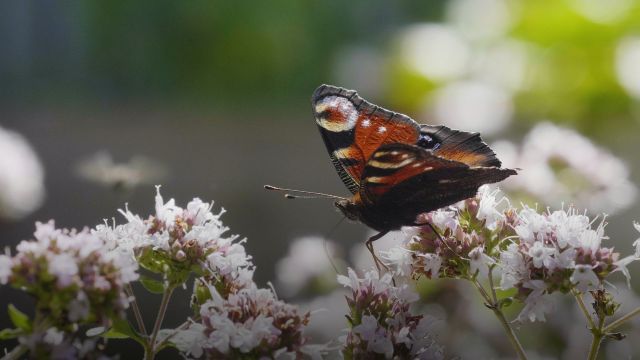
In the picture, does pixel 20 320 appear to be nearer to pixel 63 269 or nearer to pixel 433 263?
pixel 63 269

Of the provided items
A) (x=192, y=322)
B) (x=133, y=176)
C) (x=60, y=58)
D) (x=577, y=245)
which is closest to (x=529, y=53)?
(x=133, y=176)

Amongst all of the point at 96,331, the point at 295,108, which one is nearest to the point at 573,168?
the point at 96,331

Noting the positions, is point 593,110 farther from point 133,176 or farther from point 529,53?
point 133,176

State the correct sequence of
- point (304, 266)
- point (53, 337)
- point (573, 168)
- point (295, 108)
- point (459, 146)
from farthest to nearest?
point (295, 108) → point (304, 266) → point (573, 168) → point (459, 146) → point (53, 337)

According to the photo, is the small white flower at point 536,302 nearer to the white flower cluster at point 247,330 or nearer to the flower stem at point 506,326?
the flower stem at point 506,326

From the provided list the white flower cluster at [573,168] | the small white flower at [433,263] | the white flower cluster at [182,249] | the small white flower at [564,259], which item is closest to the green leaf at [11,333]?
the white flower cluster at [182,249]
